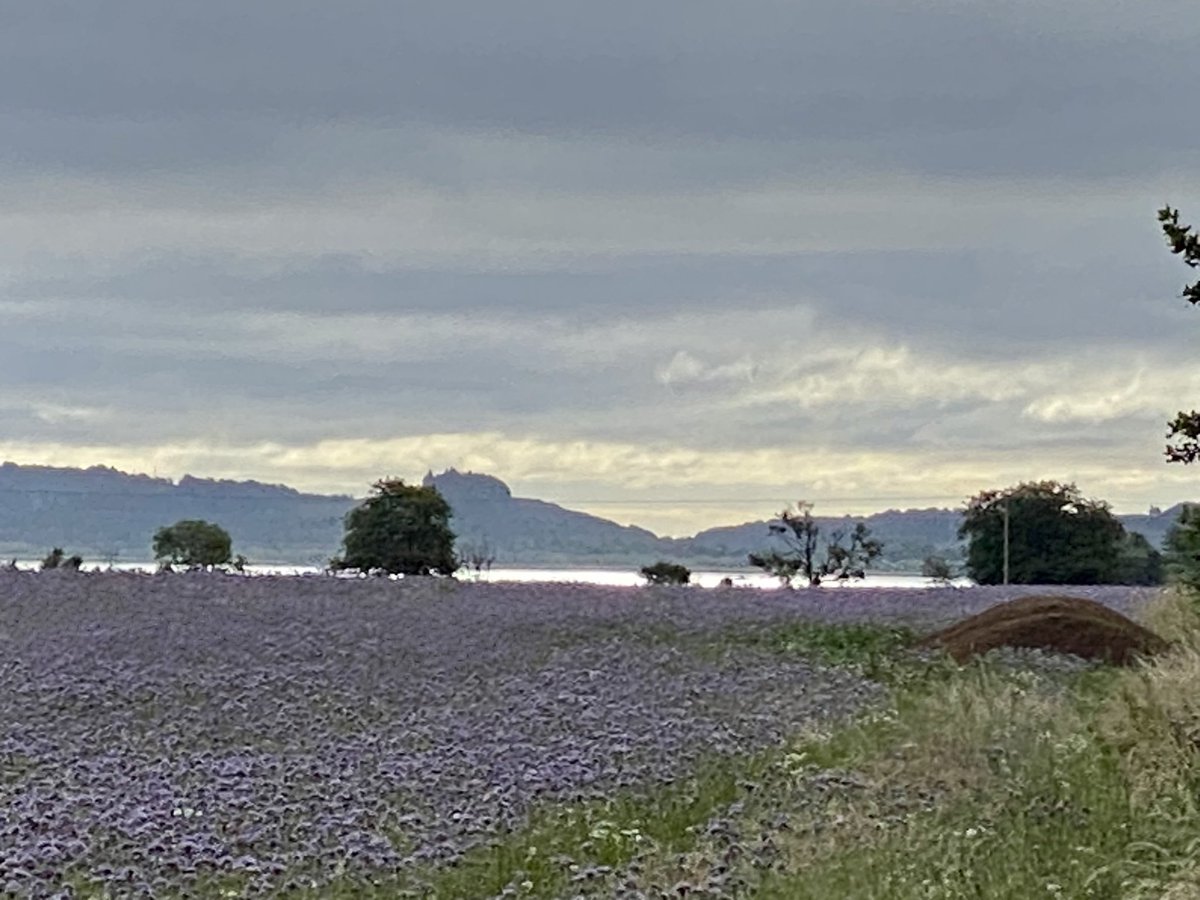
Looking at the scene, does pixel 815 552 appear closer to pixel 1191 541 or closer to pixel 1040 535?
pixel 1040 535

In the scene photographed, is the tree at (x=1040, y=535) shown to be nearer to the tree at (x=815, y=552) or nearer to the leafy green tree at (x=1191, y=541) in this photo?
the tree at (x=815, y=552)

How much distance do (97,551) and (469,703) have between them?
12.2m

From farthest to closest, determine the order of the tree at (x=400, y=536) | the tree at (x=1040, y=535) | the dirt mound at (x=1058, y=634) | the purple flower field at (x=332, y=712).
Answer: the tree at (x=1040, y=535)
the tree at (x=400, y=536)
the dirt mound at (x=1058, y=634)
the purple flower field at (x=332, y=712)

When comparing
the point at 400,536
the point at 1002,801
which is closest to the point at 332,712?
the point at 1002,801

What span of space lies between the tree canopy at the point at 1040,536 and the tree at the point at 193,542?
11787mm

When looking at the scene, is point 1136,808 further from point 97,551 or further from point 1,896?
point 97,551

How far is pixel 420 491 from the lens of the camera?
939 inches

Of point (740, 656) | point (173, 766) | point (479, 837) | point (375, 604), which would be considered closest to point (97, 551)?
point (375, 604)

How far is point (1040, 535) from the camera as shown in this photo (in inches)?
1077

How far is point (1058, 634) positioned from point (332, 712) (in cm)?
670

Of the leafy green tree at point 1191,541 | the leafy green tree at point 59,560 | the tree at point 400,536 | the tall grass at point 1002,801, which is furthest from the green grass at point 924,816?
the tree at point 400,536

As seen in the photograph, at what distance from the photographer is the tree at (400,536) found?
23609 mm

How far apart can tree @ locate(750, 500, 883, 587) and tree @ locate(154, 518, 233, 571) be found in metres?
8.41

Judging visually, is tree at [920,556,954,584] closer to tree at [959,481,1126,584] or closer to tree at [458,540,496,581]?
tree at [959,481,1126,584]
